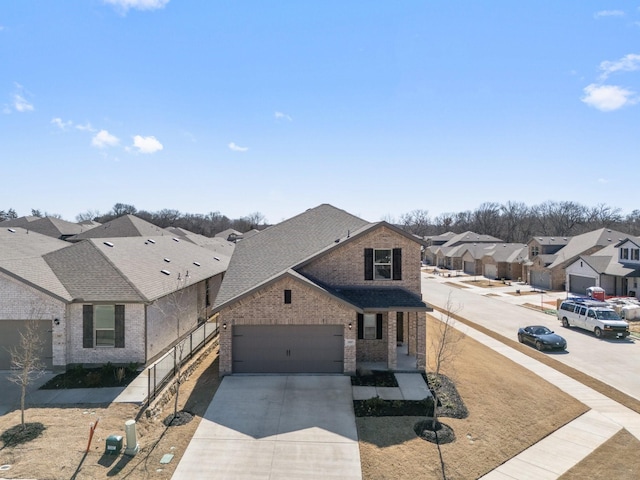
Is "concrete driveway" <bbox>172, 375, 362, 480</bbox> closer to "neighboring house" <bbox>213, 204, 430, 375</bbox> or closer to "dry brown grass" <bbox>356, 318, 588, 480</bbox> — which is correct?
"dry brown grass" <bbox>356, 318, 588, 480</bbox>

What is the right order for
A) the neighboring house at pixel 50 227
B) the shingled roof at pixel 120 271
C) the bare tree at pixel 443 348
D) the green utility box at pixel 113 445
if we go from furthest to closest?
the neighboring house at pixel 50 227
the shingled roof at pixel 120 271
the bare tree at pixel 443 348
the green utility box at pixel 113 445

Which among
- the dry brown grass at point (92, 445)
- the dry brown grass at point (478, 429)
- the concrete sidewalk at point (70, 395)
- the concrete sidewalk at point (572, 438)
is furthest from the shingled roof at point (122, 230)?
the concrete sidewalk at point (572, 438)

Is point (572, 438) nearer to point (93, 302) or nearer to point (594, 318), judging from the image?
point (594, 318)

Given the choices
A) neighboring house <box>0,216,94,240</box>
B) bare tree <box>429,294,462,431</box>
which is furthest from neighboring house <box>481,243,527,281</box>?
neighboring house <box>0,216,94,240</box>

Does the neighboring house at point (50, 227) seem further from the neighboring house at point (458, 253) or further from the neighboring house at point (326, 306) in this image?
the neighboring house at point (458, 253)

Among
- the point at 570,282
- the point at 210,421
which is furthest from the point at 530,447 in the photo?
the point at 570,282

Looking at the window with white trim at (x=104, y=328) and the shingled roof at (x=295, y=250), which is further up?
the shingled roof at (x=295, y=250)

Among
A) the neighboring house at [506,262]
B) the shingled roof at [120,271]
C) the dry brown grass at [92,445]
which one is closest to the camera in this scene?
the dry brown grass at [92,445]
